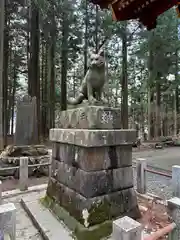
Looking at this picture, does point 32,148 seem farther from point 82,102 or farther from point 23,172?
point 82,102

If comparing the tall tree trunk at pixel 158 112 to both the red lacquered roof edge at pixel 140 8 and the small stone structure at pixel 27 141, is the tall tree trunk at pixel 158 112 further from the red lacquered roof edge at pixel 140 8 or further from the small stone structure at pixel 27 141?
the red lacquered roof edge at pixel 140 8

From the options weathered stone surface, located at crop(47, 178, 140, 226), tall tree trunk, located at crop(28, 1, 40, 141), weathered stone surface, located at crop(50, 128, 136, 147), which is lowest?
weathered stone surface, located at crop(47, 178, 140, 226)

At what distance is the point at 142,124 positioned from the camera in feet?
68.7

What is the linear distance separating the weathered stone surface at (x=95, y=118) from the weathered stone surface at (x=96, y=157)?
0.34 m

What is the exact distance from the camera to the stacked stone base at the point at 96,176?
8.79 feet

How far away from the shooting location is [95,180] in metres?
2.73

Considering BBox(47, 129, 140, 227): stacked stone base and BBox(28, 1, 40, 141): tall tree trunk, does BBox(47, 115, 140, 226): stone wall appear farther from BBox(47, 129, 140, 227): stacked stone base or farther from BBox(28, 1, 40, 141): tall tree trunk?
BBox(28, 1, 40, 141): tall tree trunk

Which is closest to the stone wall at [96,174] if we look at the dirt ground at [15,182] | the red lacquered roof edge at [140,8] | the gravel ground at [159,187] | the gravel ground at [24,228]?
the gravel ground at [24,228]

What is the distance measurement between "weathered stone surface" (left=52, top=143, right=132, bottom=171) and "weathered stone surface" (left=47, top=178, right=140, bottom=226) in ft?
1.39

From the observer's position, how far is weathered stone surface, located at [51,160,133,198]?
269 centimetres

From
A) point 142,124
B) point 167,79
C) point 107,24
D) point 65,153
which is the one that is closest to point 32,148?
point 65,153

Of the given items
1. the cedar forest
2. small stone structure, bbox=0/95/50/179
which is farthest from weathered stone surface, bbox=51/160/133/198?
the cedar forest

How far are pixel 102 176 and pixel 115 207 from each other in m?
0.54

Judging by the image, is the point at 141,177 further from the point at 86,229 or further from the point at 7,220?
the point at 7,220
